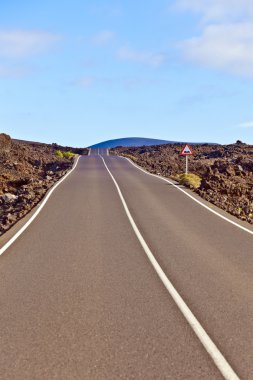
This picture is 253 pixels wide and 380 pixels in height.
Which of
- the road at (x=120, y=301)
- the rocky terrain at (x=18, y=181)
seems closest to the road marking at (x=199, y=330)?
the road at (x=120, y=301)

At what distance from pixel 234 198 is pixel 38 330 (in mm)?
22586

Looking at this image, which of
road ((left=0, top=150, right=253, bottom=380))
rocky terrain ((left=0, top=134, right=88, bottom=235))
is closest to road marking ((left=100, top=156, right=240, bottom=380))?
road ((left=0, top=150, right=253, bottom=380))

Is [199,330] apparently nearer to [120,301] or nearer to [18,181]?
[120,301]

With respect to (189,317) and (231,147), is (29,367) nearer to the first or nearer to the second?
(189,317)

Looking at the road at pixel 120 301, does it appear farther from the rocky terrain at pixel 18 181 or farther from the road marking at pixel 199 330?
the rocky terrain at pixel 18 181

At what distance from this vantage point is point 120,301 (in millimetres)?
7391

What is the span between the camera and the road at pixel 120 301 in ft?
16.9

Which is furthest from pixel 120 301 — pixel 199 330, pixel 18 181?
pixel 18 181

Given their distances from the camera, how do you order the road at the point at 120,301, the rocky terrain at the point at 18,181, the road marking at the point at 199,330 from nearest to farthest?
the road marking at the point at 199,330 → the road at the point at 120,301 → the rocky terrain at the point at 18,181

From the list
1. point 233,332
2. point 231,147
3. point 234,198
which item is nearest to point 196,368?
point 233,332

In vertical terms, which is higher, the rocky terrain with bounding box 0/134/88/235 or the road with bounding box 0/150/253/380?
the road with bounding box 0/150/253/380

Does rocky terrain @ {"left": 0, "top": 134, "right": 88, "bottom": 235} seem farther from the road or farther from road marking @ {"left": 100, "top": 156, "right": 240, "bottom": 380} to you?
road marking @ {"left": 100, "top": 156, "right": 240, "bottom": 380}

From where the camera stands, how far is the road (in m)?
5.16

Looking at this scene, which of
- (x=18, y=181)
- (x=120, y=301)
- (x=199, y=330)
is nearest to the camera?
(x=199, y=330)
